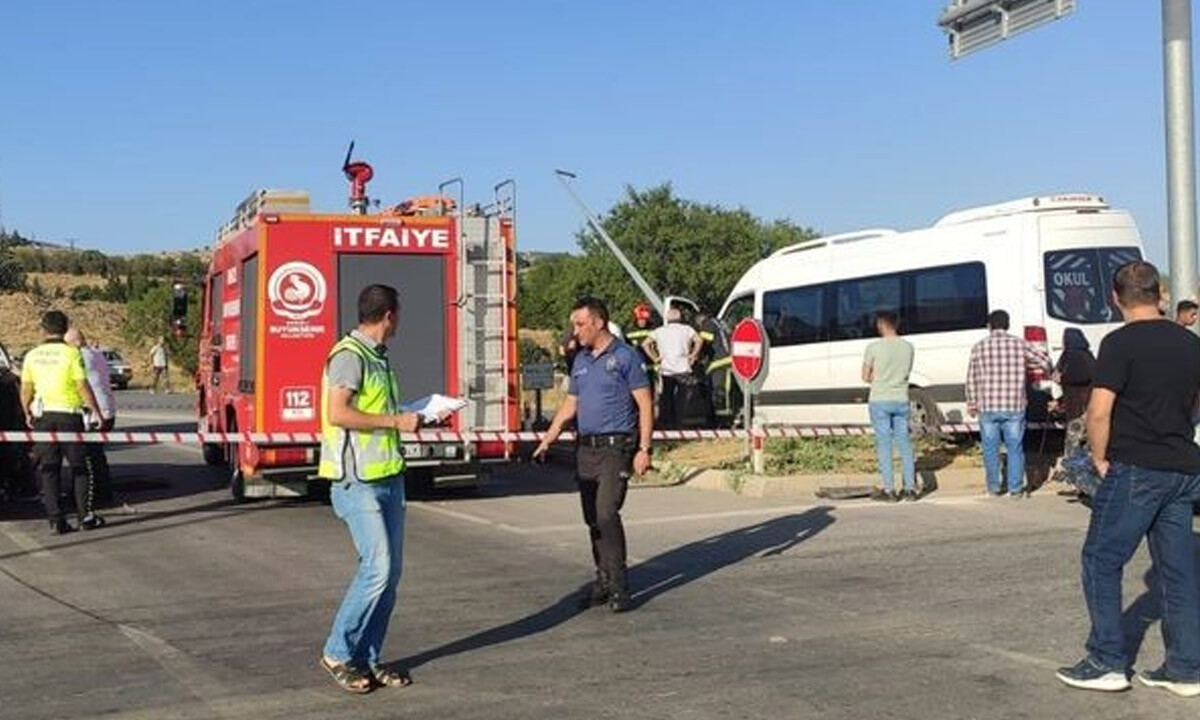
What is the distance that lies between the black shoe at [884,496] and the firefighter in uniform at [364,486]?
7.59 meters

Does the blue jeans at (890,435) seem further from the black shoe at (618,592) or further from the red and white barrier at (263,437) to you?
the black shoe at (618,592)

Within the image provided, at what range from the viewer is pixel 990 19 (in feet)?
46.2

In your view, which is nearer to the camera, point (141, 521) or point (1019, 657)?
point (1019, 657)

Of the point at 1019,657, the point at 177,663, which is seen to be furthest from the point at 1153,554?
the point at 177,663

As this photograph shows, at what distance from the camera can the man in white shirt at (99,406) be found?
12.8 metres

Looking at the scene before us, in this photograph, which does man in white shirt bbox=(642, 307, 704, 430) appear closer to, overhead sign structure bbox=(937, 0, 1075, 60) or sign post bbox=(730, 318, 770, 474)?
sign post bbox=(730, 318, 770, 474)

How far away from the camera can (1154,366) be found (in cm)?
558

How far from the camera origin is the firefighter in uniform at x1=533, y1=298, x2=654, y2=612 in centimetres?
784

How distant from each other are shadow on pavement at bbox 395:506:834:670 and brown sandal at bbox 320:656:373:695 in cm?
49

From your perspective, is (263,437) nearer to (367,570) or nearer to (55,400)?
(55,400)

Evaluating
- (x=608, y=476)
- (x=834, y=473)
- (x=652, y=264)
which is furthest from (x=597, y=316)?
(x=652, y=264)

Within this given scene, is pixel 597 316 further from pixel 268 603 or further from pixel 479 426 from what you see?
pixel 479 426

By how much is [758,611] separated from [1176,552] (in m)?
2.64

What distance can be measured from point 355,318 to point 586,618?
578 centimetres
